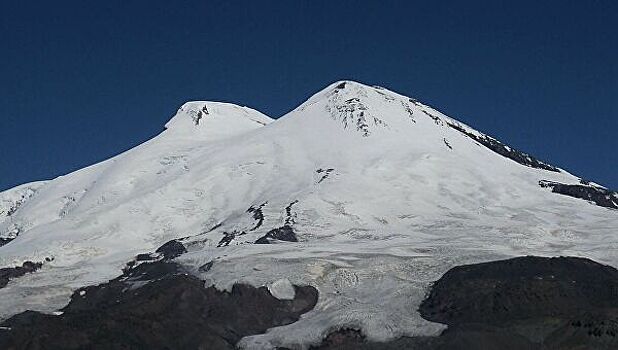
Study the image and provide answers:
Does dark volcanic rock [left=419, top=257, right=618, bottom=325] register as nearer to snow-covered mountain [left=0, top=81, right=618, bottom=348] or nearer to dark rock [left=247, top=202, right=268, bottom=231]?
snow-covered mountain [left=0, top=81, right=618, bottom=348]

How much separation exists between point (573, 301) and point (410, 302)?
17.5 metres

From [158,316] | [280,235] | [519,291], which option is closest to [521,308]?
[519,291]

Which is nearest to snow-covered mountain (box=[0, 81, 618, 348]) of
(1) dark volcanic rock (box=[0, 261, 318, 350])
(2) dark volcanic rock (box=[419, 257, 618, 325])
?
(1) dark volcanic rock (box=[0, 261, 318, 350])

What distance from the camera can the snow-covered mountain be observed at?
11919 cm

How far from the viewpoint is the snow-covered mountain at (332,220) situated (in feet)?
391

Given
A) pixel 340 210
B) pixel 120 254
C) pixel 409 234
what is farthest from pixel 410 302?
pixel 120 254

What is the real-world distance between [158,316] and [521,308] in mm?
37348

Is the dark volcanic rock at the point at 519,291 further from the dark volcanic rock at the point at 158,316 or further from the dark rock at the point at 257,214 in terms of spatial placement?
the dark rock at the point at 257,214

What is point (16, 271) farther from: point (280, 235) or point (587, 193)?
point (587, 193)

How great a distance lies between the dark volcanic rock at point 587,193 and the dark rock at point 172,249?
223 ft

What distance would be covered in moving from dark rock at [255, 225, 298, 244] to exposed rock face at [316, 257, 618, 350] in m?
35.8

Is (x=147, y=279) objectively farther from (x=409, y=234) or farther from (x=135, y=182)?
(x=135, y=182)

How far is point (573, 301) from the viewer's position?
10150 centimetres

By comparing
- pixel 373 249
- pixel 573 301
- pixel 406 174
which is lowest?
pixel 573 301
